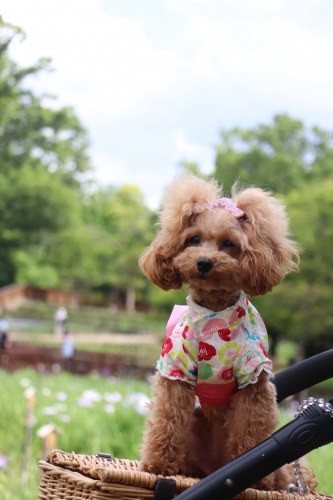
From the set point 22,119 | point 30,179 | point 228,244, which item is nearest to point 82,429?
point 228,244

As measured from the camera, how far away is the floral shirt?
1.76 metres

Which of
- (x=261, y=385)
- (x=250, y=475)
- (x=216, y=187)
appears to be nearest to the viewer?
(x=250, y=475)

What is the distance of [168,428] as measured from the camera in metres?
1.78

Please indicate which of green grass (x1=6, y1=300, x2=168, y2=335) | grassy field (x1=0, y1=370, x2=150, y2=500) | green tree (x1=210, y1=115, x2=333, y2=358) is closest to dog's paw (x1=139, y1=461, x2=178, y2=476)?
grassy field (x1=0, y1=370, x2=150, y2=500)

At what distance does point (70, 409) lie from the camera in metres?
5.20

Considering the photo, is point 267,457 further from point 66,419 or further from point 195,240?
point 66,419

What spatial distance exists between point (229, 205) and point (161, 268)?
0.89ft

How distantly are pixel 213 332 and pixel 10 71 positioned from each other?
239 inches

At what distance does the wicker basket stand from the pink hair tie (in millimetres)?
740

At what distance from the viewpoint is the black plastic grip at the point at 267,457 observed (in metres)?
1.42

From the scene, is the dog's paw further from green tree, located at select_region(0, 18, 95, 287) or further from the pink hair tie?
green tree, located at select_region(0, 18, 95, 287)

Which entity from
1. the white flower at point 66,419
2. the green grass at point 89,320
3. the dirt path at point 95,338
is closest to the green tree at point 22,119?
the white flower at point 66,419

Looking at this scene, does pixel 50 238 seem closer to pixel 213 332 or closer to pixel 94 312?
pixel 94 312

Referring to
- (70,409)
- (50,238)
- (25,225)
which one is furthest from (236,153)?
(70,409)
